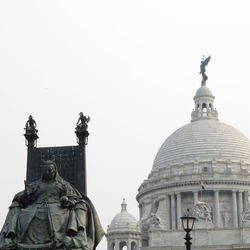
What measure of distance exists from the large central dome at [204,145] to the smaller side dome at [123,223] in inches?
555

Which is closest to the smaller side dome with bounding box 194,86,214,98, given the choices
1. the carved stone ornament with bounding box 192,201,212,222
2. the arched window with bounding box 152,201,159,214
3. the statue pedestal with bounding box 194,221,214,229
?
the arched window with bounding box 152,201,159,214

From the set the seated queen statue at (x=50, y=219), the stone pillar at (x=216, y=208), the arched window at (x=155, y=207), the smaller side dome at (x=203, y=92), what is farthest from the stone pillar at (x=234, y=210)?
the seated queen statue at (x=50, y=219)

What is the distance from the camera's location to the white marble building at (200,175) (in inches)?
4026

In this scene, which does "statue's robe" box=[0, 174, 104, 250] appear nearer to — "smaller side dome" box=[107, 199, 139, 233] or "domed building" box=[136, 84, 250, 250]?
"domed building" box=[136, 84, 250, 250]

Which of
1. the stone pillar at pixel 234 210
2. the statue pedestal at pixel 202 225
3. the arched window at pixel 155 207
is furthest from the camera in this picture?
the arched window at pixel 155 207

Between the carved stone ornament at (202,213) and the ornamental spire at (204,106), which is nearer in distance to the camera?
the carved stone ornament at (202,213)

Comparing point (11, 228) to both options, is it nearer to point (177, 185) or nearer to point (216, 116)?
point (177, 185)

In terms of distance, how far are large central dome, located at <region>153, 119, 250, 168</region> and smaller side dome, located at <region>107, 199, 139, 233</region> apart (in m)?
14.1

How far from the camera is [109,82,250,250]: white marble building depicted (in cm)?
10225

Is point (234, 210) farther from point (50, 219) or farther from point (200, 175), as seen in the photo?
point (50, 219)

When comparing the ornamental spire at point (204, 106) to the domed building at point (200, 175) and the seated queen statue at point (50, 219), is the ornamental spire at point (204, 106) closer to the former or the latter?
the domed building at point (200, 175)

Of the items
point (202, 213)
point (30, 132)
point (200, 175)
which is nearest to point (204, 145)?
point (200, 175)

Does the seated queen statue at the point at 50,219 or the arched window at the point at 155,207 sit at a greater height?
the arched window at the point at 155,207

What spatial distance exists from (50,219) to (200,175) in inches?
3403
